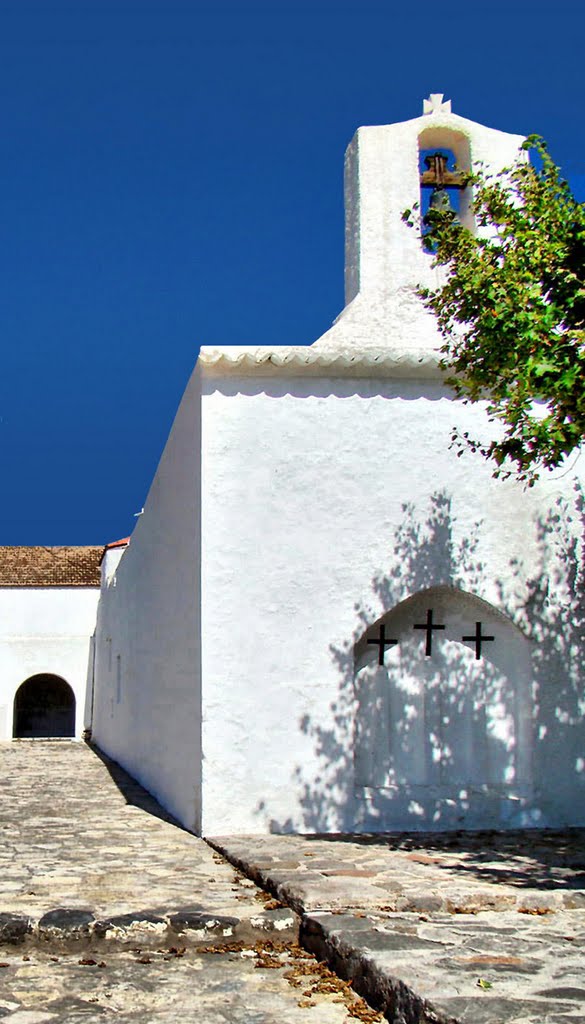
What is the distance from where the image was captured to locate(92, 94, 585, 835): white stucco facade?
306 inches

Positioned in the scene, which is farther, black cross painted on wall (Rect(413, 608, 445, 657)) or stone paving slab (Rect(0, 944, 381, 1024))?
black cross painted on wall (Rect(413, 608, 445, 657))

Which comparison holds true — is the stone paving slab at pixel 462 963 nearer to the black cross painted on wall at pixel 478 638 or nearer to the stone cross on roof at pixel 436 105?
the black cross painted on wall at pixel 478 638

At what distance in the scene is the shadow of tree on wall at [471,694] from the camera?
8.05 m

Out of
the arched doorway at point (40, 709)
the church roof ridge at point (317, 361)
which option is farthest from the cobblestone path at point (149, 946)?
the arched doorway at point (40, 709)

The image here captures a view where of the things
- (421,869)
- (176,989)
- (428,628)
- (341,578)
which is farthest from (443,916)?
(428,628)

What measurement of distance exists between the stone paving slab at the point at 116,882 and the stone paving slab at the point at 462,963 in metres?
0.57

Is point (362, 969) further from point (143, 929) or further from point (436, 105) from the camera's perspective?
point (436, 105)

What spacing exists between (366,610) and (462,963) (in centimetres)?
423

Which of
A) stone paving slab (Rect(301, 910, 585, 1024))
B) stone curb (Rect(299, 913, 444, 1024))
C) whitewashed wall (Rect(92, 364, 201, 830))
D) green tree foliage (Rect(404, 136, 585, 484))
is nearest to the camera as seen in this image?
stone paving slab (Rect(301, 910, 585, 1024))

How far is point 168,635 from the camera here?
10227 mm

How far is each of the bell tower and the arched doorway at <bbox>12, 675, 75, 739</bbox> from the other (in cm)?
2529


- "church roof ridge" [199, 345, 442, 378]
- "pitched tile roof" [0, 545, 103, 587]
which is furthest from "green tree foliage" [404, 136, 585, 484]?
"pitched tile roof" [0, 545, 103, 587]

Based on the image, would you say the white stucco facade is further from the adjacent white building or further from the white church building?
the adjacent white building

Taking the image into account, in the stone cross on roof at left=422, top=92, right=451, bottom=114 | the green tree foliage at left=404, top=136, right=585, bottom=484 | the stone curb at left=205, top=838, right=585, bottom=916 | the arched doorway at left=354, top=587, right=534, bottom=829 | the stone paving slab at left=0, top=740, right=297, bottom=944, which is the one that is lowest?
the stone paving slab at left=0, top=740, right=297, bottom=944
